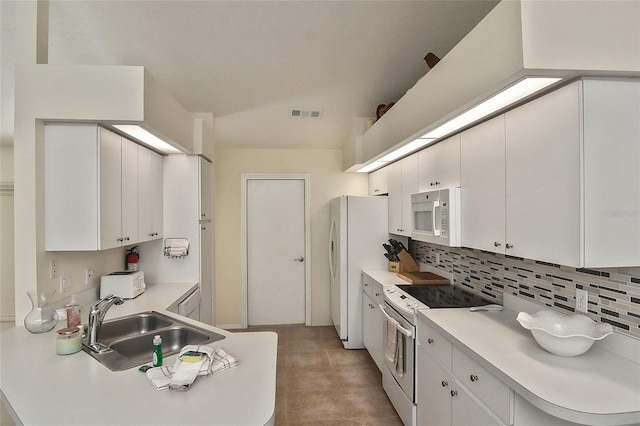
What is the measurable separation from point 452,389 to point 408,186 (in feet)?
6.00

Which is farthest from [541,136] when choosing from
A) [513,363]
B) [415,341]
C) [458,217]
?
[415,341]

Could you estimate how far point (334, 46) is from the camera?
9.26ft

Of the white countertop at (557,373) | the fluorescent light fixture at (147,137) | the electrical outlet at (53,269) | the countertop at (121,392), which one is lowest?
the countertop at (121,392)

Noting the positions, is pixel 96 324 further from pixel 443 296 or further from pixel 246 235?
pixel 246 235

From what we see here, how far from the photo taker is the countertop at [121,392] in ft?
3.76

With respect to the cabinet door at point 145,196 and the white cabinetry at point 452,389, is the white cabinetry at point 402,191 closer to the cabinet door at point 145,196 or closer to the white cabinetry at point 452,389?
the white cabinetry at point 452,389

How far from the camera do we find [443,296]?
106 inches

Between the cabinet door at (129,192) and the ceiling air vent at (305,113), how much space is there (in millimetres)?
1780

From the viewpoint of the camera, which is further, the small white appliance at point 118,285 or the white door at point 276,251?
the white door at point 276,251

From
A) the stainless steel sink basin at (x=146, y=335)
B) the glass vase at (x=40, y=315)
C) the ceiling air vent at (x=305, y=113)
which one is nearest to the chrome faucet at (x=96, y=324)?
the stainless steel sink basin at (x=146, y=335)

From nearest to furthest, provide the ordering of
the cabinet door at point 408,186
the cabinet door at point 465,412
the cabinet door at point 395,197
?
the cabinet door at point 465,412 → the cabinet door at point 408,186 → the cabinet door at point 395,197

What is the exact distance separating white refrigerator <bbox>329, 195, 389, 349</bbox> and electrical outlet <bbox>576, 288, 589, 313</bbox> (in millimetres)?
2358

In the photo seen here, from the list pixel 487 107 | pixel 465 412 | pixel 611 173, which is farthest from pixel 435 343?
pixel 487 107

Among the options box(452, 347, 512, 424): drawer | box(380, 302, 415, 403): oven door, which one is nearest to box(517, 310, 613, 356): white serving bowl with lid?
box(452, 347, 512, 424): drawer
